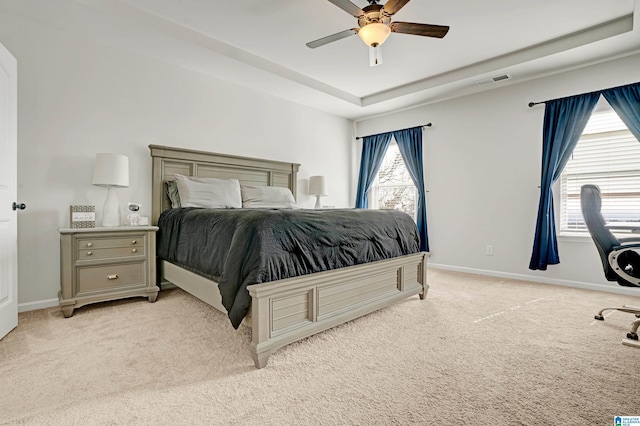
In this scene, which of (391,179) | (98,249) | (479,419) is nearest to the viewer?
(479,419)

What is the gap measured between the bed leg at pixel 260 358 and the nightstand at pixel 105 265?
1.65 m

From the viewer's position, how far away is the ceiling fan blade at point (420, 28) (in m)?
2.32

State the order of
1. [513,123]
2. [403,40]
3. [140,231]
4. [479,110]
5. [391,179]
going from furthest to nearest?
[391,179]
[479,110]
[513,123]
[403,40]
[140,231]

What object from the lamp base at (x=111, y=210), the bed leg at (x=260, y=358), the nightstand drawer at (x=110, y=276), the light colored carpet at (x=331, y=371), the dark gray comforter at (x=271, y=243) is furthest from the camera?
the lamp base at (x=111, y=210)

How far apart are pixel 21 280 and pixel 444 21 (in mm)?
4302

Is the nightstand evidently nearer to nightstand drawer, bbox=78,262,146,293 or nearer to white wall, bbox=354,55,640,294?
nightstand drawer, bbox=78,262,146,293

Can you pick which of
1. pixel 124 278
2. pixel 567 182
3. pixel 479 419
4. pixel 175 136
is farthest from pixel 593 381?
pixel 175 136

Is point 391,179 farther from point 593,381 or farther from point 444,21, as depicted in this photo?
point 593,381

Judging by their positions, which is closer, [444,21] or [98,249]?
[98,249]

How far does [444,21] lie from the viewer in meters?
2.78

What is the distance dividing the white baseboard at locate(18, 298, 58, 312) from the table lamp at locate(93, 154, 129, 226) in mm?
801

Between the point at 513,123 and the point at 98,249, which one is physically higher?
the point at 513,123

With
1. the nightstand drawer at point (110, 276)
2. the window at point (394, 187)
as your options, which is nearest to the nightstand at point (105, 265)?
the nightstand drawer at point (110, 276)

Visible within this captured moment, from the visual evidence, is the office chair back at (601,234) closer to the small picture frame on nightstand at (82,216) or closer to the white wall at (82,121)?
the white wall at (82,121)
